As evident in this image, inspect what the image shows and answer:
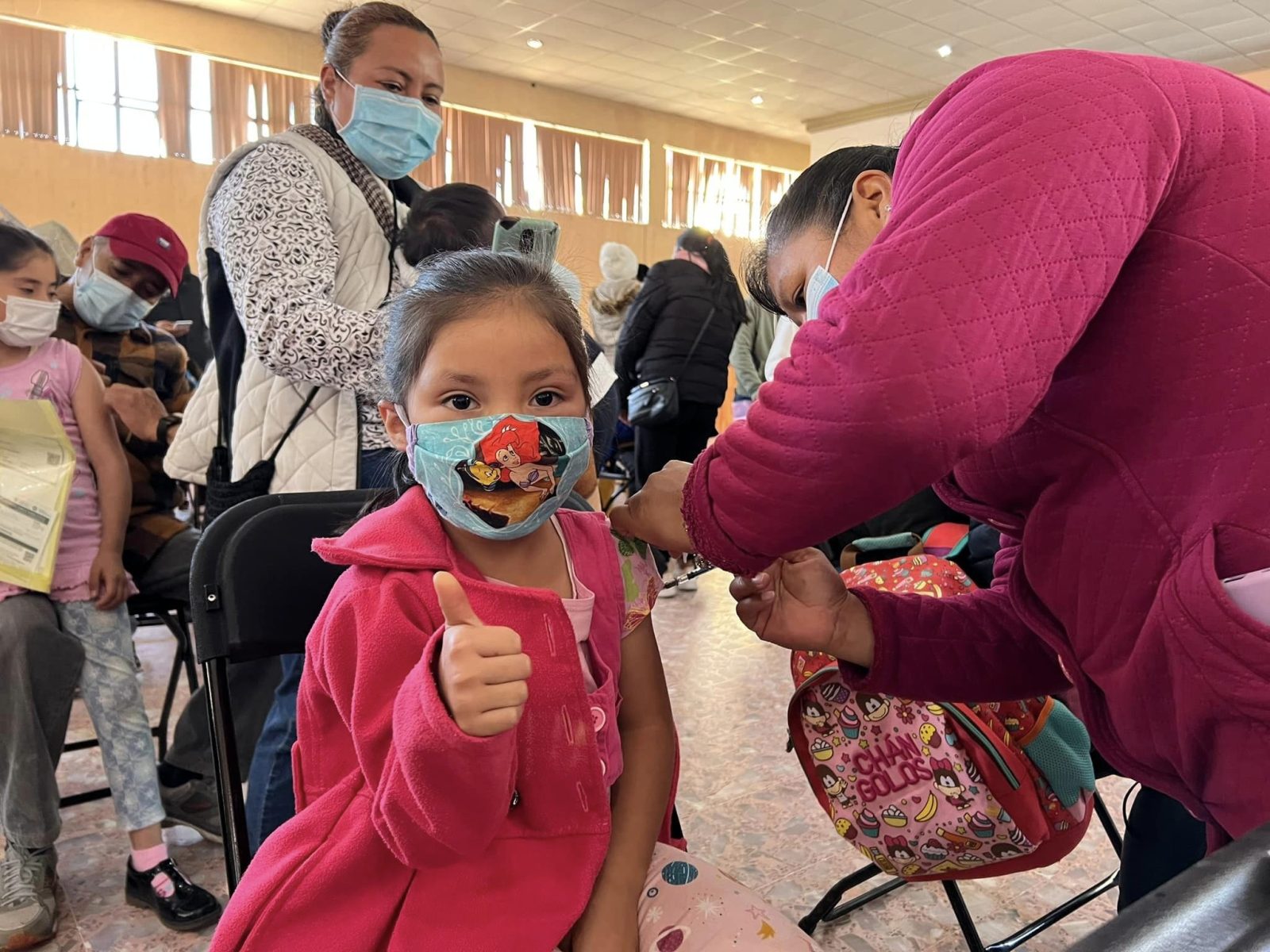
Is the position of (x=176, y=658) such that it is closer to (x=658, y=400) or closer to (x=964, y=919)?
(x=964, y=919)

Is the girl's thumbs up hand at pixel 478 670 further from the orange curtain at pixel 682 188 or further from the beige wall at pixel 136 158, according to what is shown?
the orange curtain at pixel 682 188

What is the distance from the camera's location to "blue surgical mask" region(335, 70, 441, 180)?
65.5 inches

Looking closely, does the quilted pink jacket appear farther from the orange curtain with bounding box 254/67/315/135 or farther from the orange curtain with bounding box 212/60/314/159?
the orange curtain with bounding box 254/67/315/135

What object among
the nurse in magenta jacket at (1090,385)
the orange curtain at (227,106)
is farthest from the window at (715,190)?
the nurse in magenta jacket at (1090,385)

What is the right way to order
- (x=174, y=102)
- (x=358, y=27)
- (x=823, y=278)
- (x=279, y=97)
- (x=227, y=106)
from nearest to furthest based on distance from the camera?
(x=823, y=278) → (x=358, y=27) → (x=174, y=102) → (x=227, y=106) → (x=279, y=97)

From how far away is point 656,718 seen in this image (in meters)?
1.05

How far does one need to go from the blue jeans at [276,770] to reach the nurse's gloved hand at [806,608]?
2.15 ft

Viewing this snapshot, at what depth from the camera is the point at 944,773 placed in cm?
119

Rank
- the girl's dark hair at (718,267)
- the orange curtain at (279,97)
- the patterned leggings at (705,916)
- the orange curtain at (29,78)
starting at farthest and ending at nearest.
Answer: the orange curtain at (279,97) → the orange curtain at (29,78) → the girl's dark hair at (718,267) → the patterned leggings at (705,916)

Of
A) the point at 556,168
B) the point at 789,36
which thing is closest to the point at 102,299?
the point at 789,36

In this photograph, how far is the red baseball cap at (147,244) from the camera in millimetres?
2367

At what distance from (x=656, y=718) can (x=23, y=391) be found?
164cm

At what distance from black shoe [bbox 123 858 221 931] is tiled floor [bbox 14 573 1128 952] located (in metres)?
0.02

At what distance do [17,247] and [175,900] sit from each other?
1398 millimetres
